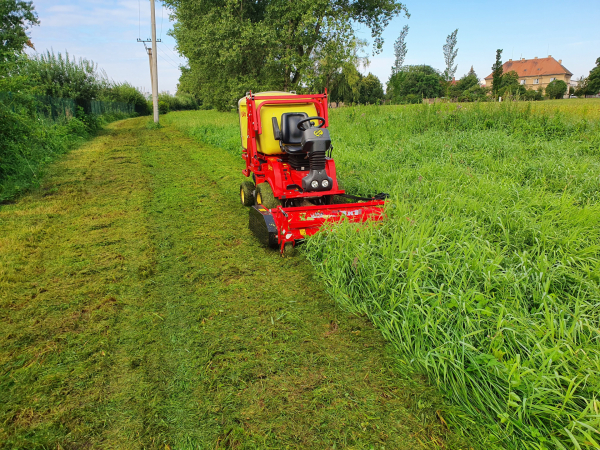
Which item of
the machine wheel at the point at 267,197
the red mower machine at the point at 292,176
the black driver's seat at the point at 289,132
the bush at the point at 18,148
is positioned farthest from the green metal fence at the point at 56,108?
the black driver's seat at the point at 289,132

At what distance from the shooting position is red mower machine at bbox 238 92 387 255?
14.3 ft

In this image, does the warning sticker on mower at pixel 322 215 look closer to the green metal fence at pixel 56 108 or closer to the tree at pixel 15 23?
the green metal fence at pixel 56 108

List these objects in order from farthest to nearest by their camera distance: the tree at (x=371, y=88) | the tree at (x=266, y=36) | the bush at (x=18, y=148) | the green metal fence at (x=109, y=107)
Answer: the tree at (x=371, y=88) → the green metal fence at (x=109, y=107) → the tree at (x=266, y=36) → the bush at (x=18, y=148)

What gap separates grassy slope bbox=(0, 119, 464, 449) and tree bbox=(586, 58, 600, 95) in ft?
215

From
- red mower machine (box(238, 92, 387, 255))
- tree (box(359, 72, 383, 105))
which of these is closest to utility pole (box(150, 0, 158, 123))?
red mower machine (box(238, 92, 387, 255))

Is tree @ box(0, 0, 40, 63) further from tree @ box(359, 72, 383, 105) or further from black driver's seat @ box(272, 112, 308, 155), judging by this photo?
tree @ box(359, 72, 383, 105)

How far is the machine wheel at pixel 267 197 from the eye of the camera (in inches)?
206

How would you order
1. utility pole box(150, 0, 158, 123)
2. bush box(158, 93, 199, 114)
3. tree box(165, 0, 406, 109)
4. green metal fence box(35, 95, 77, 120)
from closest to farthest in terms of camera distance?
green metal fence box(35, 95, 77, 120) → tree box(165, 0, 406, 109) → utility pole box(150, 0, 158, 123) → bush box(158, 93, 199, 114)

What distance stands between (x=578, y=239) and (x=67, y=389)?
4.47 metres

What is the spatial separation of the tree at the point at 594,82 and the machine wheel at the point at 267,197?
6410 centimetres

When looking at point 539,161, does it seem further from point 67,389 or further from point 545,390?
point 67,389

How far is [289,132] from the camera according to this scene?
5.23 m

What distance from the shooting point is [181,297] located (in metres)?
3.50

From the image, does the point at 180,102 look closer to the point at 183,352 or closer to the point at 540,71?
the point at 183,352
